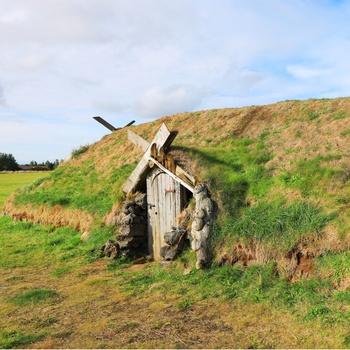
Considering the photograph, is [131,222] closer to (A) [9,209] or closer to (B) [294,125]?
(B) [294,125]

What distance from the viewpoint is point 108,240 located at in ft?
39.9

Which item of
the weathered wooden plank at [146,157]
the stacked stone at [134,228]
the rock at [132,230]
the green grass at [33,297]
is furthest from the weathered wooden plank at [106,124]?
the green grass at [33,297]

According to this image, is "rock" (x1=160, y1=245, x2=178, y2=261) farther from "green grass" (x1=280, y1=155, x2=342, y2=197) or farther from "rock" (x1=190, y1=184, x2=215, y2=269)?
"green grass" (x1=280, y1=155, x2=342, y2=197)

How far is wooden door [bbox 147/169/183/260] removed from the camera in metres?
11.0

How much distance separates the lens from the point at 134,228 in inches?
454

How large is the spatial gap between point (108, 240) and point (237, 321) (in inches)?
247

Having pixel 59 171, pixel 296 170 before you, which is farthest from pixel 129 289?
pixel 59 171

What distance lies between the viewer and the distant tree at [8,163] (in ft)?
259

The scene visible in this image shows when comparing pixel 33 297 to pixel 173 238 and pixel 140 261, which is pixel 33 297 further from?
pixel 173 238

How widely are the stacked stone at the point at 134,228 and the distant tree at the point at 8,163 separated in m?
74.7

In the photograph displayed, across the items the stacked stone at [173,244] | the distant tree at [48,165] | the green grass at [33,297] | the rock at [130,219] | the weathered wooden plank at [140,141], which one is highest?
the distant tree at [48,165]

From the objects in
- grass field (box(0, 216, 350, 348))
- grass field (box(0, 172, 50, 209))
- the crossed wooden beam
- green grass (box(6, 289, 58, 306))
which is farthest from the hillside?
grass field (box(0, 172, 50, 209))

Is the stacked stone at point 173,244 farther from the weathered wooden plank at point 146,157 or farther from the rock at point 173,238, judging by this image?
the weathered wooden plank at point 146,157

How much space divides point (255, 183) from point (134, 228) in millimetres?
3843
